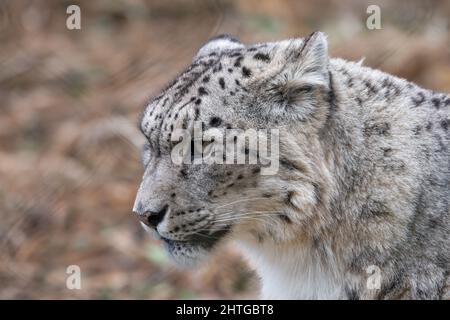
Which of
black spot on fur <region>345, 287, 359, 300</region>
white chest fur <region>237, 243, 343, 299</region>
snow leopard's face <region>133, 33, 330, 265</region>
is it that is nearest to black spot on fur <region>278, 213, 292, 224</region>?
snow leopard's face <region>133, 33, 330, 265</region>

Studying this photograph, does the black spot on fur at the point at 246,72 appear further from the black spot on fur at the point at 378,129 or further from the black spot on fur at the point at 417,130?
the black spot on fur at the point at 417,130

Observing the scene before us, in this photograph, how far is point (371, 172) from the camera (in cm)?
358

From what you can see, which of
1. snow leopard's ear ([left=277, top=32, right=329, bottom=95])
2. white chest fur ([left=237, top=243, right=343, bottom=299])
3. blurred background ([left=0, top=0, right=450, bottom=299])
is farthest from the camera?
blurred background ([left=0, top=0, right=450, bottom=299])

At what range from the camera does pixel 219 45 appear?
4.01 meters

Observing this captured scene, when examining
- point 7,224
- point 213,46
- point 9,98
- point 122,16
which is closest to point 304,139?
point 213,46

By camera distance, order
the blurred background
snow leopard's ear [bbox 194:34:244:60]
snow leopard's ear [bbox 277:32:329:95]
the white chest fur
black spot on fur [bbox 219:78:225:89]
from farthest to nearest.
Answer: the blurred background → snow leopard's ear [bbox 194:34:244:60] → the white chest fur → black spot on fur [bbox 219:78:225:89] → snow leopard's ear [bbox 277:32:329:95]

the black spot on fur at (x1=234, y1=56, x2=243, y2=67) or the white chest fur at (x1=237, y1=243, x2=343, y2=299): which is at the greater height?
the black spot on fur at (x1=234, y1=56, x2=243, y2=67)

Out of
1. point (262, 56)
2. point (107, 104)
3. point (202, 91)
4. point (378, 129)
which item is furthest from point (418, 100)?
point (107, 104)

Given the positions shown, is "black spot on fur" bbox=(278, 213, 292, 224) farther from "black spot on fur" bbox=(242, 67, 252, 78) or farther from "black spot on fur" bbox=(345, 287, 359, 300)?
"black spot on fur" bbox=(242, 67, 252, 78)

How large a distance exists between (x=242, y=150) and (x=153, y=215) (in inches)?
16.8

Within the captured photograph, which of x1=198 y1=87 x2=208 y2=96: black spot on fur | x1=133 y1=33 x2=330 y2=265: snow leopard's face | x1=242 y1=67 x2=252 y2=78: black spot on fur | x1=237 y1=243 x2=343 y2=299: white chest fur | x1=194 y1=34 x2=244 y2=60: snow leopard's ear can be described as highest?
x1=194 y1=34 x2=244 y2=60: snow leopard's ear

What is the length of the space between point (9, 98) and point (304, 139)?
568cm

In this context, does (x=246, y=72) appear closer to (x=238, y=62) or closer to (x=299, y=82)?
(x=238, y=62)

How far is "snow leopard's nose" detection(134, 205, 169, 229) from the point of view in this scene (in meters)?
3.48
